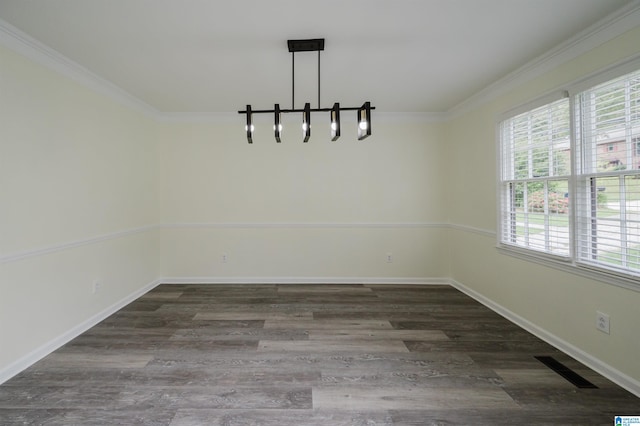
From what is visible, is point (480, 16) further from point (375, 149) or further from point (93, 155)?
point (93, 155)

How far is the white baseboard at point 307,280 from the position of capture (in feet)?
14.0

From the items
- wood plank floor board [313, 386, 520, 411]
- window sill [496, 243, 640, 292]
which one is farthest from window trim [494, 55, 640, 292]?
wood plank floor board [313, 386, 520, 411]

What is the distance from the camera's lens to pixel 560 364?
2242 millimetres

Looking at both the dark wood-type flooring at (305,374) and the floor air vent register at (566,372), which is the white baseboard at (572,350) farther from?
the floor air vent register at (566,372)

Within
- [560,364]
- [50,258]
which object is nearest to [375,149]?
[560,364]

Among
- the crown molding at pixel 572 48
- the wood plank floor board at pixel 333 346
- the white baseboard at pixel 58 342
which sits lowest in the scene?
the wood plank floor board at pixel 333 346

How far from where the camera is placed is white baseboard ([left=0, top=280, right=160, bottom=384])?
210cm

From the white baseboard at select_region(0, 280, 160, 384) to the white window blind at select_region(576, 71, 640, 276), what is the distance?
4463mm

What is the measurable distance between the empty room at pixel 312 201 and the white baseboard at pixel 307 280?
92 millimetres

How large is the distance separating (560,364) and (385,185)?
2748 mm

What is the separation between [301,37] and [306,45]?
0.09 m

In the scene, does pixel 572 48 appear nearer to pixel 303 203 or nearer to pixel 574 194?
pixel 574 194

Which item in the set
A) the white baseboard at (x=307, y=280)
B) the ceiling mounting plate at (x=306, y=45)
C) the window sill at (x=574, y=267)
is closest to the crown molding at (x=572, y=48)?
the window sill at (x=574, y=267)

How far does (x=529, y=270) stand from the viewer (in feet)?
9.23
